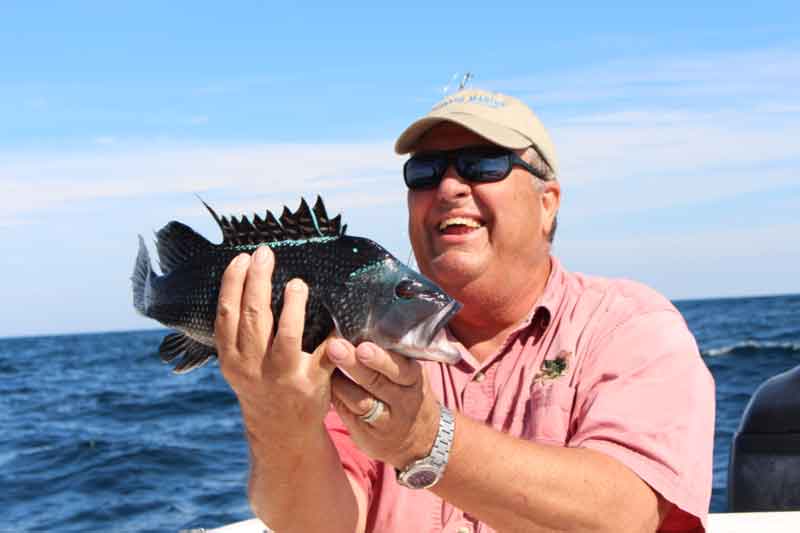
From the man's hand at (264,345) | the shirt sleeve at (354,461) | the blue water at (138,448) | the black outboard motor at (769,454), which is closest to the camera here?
the man's hand at (264,345)

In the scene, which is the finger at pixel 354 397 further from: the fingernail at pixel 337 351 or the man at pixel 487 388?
the fingernail at pixel 337 351

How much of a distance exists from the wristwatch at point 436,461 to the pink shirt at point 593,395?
0.62 meters

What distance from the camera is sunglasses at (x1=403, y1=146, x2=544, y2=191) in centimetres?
371

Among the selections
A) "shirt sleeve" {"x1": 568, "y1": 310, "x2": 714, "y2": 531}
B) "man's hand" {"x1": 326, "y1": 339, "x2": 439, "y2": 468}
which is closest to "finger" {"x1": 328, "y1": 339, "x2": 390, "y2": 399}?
"man's hand" {"x1": 326, "y1": 339, "x2": 439, "y2": 468}

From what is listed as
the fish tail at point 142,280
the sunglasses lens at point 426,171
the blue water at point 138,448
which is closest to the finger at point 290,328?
the fish tail at point 142,280

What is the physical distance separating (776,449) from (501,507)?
272 centimetres

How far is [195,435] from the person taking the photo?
50.5 feet

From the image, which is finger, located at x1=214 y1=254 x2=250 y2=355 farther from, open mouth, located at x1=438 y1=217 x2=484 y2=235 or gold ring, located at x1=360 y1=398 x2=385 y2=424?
open mouth, located at x1=438 y1=217 x2=484 y2=235

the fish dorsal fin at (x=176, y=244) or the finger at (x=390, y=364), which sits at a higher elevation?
the fish dorsal fin at (x=176, y=244)

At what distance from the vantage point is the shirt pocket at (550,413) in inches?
131

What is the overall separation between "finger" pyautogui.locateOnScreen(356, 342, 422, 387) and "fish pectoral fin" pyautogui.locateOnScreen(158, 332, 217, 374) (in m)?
0.72

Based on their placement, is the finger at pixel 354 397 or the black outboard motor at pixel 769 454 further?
the black outboard motor at pixel 769 454

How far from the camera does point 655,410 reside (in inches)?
124

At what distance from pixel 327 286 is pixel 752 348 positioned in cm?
2816
